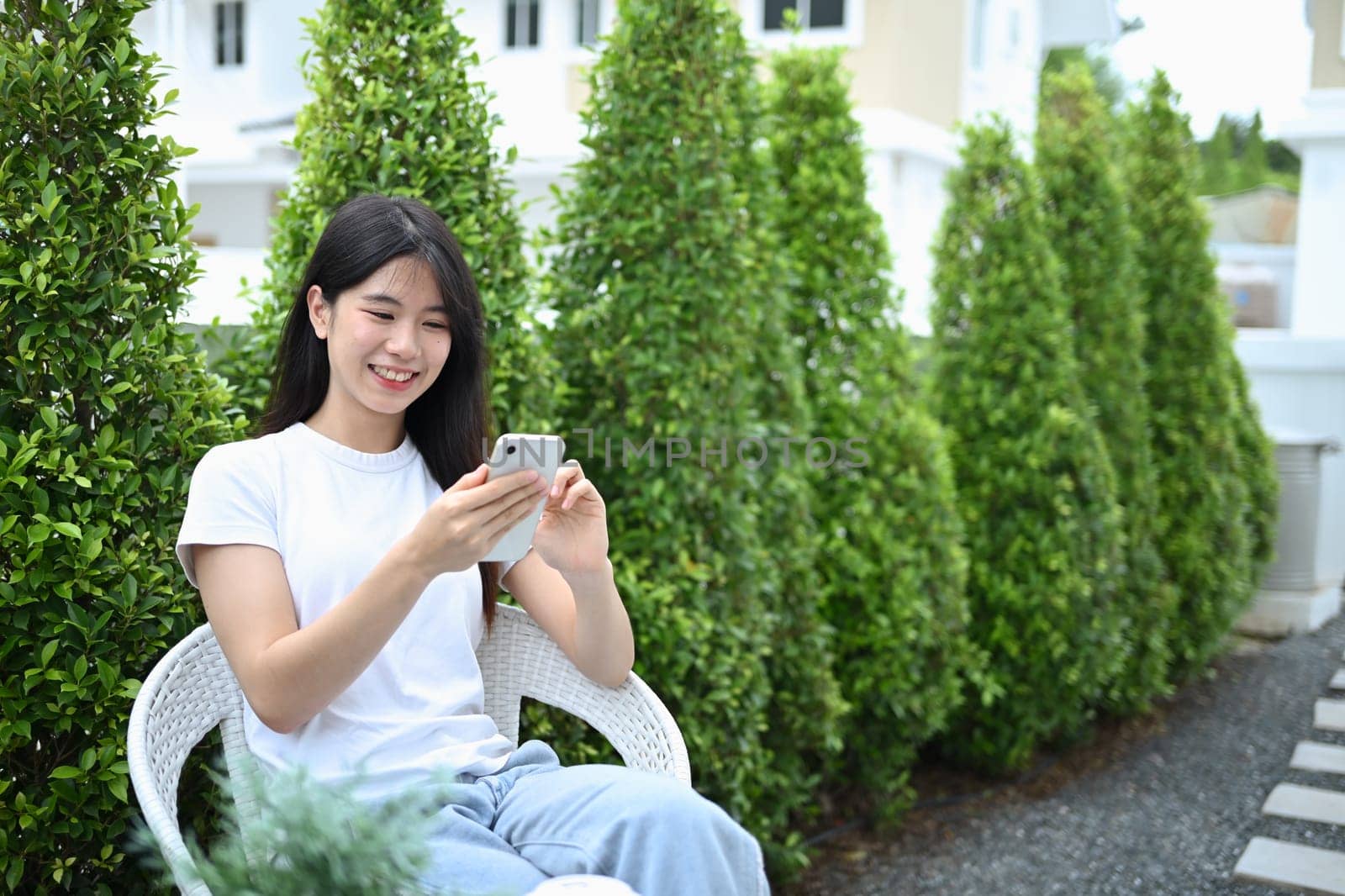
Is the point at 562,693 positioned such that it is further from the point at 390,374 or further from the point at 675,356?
the point at 675,356

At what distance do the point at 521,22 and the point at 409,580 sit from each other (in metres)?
13.0

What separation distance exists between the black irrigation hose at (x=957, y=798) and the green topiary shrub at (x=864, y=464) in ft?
0.43

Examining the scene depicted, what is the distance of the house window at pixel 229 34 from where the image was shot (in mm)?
15484

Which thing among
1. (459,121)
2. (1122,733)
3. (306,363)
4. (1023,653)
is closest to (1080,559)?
(1023,653)

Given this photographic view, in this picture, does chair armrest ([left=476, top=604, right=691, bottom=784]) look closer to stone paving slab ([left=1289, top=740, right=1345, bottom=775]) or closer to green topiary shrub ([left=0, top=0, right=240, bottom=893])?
green topiary shrub ([left=0, top=0, right=240, bottom=893])

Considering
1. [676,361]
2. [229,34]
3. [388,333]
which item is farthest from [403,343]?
[229,34]

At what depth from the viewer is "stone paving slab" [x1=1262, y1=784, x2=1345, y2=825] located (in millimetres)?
4391

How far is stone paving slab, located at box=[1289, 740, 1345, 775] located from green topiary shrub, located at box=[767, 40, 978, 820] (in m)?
1.72

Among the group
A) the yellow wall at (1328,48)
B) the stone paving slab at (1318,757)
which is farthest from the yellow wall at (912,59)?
the stone paving slab at (1318,757)

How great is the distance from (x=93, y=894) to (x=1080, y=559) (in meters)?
3.84

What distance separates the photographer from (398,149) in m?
2.88

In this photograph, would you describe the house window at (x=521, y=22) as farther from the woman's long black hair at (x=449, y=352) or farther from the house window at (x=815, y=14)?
the woman's long black hair at (x=449, y=352)

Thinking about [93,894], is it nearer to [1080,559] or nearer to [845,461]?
[845,461]

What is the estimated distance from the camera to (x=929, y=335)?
17.0 ft
